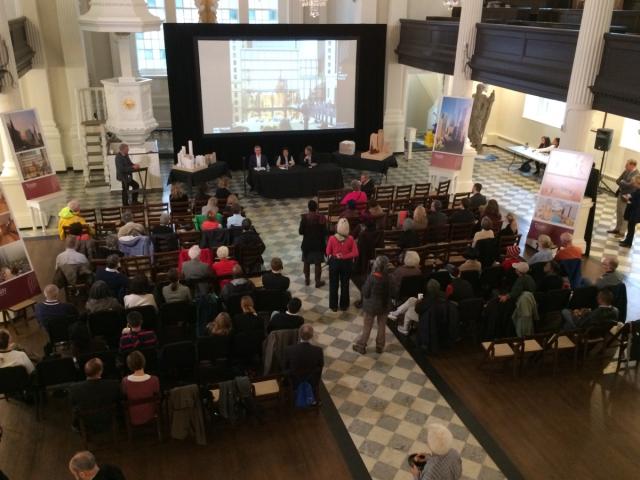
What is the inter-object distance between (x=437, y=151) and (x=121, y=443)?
981 centimetres

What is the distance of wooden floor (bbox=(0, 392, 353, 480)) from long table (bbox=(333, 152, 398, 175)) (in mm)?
9326

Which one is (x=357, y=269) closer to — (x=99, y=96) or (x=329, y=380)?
(x=329, y=380)

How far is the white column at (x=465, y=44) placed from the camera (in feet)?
41.1

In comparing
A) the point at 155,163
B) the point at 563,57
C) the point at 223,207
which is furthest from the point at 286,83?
the point at 563,57

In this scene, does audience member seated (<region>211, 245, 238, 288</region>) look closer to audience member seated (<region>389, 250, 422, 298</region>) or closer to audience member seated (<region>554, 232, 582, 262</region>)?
audience member seated (<region>389, 250, 422, 298</region>)

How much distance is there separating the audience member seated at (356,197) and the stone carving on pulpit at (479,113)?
8.08 m

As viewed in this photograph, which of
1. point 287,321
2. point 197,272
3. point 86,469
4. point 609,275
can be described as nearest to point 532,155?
point 609,275

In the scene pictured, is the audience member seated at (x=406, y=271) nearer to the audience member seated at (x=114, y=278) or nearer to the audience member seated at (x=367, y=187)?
the audience member seated at (x=114, y=278)

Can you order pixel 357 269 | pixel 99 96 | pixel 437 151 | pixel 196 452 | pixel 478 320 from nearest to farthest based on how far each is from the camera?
pixel 196 452, pixel 478 320, pixel 357 269, pixel 437 151, pixel 99 96

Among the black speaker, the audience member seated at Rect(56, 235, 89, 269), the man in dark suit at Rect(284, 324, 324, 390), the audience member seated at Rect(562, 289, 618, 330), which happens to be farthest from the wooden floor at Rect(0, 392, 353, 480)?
the black speaker

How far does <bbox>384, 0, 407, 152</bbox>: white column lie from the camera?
16547mm

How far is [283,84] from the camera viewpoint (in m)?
15.6

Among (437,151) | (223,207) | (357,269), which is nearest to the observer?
(357,269)

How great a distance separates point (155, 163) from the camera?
14.0 meters
